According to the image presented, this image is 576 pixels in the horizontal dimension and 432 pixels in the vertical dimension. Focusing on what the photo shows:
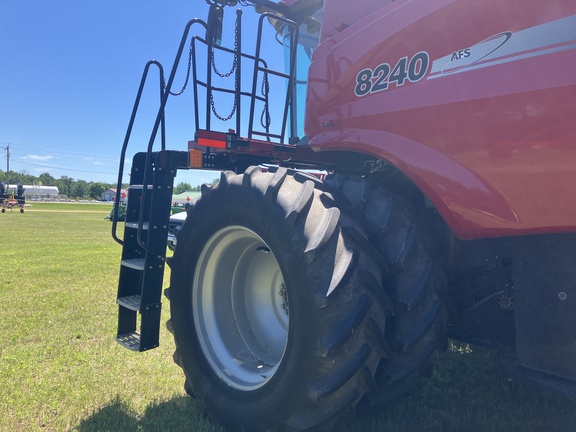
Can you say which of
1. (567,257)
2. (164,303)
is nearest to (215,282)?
(567,257)

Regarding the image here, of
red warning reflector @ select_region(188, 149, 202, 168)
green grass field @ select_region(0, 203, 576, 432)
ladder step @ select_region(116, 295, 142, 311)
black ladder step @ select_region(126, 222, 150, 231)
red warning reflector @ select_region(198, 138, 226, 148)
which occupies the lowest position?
green grass field @ select_region(0, 203, 576, 432)

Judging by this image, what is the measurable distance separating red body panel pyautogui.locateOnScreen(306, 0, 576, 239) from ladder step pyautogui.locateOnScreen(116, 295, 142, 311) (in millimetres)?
1795

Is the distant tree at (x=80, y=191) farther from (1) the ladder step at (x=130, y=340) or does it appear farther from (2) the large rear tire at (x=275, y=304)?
(2) the large rear tire at (x=275, y=304)

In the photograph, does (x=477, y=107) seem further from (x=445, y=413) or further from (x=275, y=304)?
(x=445, y=413)

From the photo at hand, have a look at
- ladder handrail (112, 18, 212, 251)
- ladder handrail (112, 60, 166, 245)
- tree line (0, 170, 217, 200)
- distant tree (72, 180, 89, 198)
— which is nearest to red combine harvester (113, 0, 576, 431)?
ladder handrail (112, 18, 212, 251)

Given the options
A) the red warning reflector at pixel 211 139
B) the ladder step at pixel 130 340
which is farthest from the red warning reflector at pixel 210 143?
the ladder step at pixel 130 340

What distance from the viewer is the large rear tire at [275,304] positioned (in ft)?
5.80

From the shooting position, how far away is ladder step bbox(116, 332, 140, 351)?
2.90 metres

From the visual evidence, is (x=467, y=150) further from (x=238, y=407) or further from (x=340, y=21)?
(x=238, y=407)

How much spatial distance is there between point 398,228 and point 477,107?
615 millimetres

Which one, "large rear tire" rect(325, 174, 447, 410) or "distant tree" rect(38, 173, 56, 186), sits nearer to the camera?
"large rear tire" rect(325, 174, 447, 410)

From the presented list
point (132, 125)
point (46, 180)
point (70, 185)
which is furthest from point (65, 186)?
point (132, 125)

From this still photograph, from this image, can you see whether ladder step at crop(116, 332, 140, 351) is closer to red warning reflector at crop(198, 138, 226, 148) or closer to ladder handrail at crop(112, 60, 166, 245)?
ladder handrail at crop(112, 60, 166, 245)

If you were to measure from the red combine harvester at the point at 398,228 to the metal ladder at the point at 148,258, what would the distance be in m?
0.33
